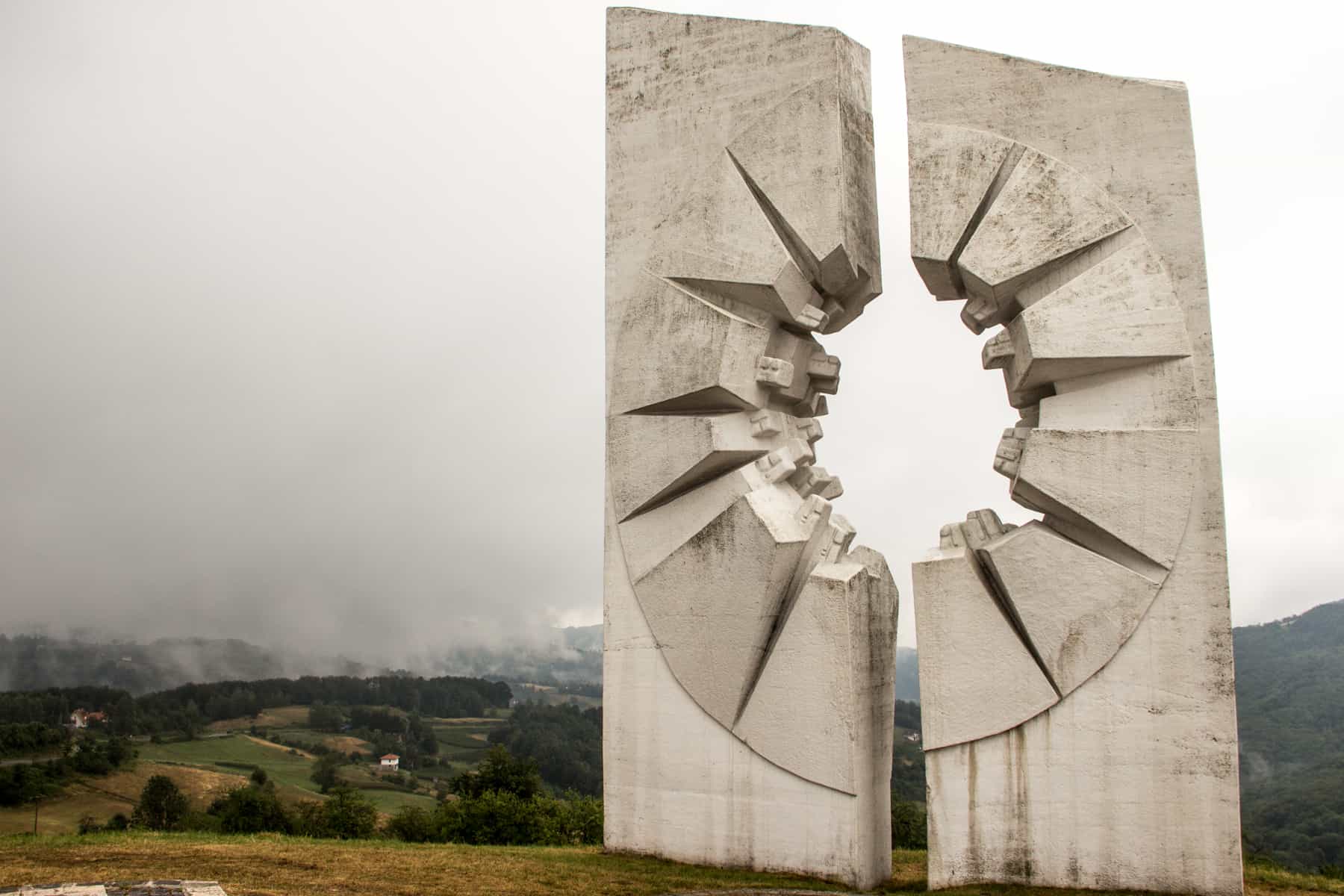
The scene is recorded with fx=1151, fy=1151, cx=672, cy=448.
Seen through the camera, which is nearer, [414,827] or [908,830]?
[908,830]

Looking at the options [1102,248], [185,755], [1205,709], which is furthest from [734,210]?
[185,755]

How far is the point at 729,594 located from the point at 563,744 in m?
38.6

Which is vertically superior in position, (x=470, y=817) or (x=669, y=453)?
(x=669, y=453)

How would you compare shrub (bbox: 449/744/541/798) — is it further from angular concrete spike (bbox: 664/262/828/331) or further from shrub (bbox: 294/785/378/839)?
angular concrete spike (bbox: 664/262/828/331)

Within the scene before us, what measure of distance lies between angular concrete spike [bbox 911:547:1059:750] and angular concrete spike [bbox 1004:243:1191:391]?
1.80 metres

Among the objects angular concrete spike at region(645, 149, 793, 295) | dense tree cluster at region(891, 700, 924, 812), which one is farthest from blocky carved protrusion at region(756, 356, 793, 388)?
dense tree cluster at region(891, 700, 924, 812)

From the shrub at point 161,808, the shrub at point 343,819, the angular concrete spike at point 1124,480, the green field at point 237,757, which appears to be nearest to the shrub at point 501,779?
the shrub at point 343,819

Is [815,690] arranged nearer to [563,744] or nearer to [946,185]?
[946,185]

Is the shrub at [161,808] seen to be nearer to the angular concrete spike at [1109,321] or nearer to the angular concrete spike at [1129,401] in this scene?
the angular concrete spike at [1129,401]

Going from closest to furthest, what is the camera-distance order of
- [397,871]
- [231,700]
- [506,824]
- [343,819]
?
[397,871] < [506,824] < [343,819] < [231,700]

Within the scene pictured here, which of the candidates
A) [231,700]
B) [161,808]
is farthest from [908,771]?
[231,700]

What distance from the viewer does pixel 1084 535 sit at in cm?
921

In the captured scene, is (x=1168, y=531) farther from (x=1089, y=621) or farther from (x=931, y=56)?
(x=931, y=56)

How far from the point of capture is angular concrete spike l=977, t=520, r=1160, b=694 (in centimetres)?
888
